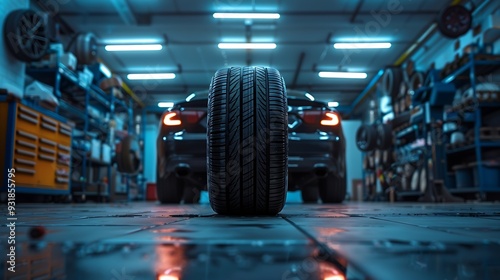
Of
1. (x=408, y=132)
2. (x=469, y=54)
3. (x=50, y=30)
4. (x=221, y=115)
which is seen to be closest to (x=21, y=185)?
(x=50, y=30)

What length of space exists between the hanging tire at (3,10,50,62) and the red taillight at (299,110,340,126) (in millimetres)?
4386

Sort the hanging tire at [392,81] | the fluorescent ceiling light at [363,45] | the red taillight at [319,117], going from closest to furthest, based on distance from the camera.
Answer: the red taillight at [319,117] < the hanging tire at [392,81] < the fluorescent ceiling light at [363,45]

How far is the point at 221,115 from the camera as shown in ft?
5.30

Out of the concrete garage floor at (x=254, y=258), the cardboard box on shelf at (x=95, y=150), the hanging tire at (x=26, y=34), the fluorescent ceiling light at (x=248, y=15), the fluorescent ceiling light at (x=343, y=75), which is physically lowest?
the concrete garage floor at (x=254, y=258)

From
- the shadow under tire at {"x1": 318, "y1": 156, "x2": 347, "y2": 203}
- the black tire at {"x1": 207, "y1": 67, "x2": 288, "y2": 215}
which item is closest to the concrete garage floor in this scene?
the black tire at {"x1": 207, "y1": 67, "x2": 288, "y2": 215}

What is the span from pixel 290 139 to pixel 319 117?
0.33 m

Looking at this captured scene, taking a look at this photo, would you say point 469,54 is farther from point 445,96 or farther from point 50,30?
point 50,30

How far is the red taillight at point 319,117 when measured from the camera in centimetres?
363

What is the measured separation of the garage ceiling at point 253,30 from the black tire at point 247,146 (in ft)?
24.3

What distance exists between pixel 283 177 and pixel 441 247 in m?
0.95

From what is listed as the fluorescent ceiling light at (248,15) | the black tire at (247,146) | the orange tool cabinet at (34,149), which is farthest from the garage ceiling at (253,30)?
the black tire at (247,146)

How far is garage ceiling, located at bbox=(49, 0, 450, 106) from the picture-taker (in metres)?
8.98

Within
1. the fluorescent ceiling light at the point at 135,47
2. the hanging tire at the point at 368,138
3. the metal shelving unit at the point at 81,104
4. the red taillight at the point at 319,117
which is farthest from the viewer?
the fluorescent ceiling light at the point at 135,47

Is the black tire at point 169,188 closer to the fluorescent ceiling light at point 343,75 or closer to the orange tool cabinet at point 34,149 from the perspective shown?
the orange tool cabinet at point 34,149
